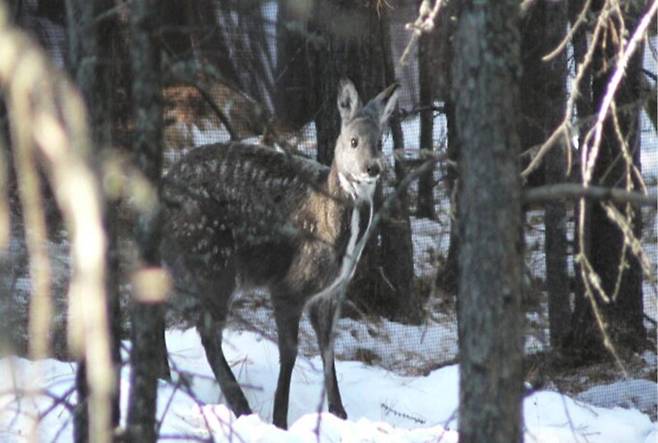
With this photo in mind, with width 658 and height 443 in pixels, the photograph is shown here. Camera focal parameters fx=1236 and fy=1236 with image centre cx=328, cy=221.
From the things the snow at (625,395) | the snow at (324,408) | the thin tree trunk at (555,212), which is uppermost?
the thin tree trunk at (555,212)

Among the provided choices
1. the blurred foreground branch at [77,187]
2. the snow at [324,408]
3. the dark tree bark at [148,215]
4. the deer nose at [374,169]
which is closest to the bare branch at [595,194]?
the dark tree bark at [148,215]

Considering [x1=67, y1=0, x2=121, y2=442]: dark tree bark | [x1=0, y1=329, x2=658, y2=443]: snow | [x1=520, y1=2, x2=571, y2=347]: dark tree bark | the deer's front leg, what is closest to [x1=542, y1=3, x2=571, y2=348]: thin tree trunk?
[x1=520, y1=2, x2=571, y2=347]: dark tree bark

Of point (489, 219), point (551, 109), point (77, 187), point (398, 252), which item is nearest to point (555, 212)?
point (551, 109)

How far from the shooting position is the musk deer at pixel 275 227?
6988mm

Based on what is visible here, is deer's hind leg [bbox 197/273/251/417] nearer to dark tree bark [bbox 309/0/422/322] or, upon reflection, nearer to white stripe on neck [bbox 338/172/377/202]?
white stripe on neck [bbox 338/172/377/202]

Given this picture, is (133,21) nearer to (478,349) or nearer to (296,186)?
(478,349)

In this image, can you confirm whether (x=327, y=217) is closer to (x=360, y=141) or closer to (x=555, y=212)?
(x=360, y=141)

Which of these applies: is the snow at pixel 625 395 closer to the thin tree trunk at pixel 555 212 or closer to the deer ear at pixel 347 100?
the thin tree trunk at pixel 555 212

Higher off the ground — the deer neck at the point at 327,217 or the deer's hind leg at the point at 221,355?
the deer neck at the point at 327,217

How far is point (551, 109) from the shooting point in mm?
7898

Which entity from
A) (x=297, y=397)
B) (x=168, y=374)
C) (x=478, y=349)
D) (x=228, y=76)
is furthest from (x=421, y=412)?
(x=478, y=349)

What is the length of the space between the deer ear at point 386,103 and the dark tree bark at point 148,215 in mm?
4128

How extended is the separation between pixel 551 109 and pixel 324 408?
241cm

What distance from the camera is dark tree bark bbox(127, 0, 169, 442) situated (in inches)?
126
